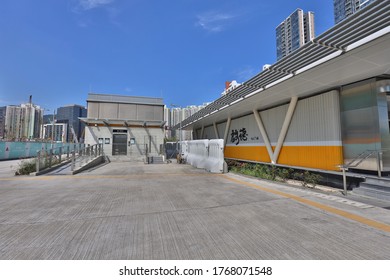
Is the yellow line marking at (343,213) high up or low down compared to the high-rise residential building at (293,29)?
down

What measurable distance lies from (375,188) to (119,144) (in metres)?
20.5

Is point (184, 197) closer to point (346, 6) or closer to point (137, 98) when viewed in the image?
point (346, 6)

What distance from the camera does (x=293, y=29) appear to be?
26.5 meters

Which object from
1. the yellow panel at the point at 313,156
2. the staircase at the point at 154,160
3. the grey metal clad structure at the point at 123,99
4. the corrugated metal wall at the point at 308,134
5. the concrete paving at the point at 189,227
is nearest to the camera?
the concrete paving at the point at 189,227

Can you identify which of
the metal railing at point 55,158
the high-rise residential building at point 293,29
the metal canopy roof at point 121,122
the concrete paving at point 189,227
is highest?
the high-rise residential building at point 293,29

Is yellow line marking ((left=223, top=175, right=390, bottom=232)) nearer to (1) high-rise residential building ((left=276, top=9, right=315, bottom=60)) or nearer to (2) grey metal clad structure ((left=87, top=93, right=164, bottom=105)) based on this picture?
(2) grey metal clad structure ((left=87, top=93, right=164, bottom=105))

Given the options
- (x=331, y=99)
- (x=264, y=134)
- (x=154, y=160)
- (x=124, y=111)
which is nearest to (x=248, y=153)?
(x=264, y=134)

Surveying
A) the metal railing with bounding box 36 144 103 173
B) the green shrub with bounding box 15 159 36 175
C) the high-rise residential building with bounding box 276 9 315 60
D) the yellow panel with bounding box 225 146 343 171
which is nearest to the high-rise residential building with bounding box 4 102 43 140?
the metal railing with bounding box 36 144 103 173

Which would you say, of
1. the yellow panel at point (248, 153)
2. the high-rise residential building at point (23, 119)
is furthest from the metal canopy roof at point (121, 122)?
the high-rise residential building at point (23, 119)

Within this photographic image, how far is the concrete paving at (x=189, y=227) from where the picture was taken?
268cm

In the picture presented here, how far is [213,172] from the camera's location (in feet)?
38.5

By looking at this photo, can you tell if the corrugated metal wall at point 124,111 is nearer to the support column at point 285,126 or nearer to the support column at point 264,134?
the support column at point 264,134

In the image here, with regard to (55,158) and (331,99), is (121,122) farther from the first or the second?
(331,99)

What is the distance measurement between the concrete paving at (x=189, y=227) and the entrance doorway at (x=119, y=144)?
48.6 feet
